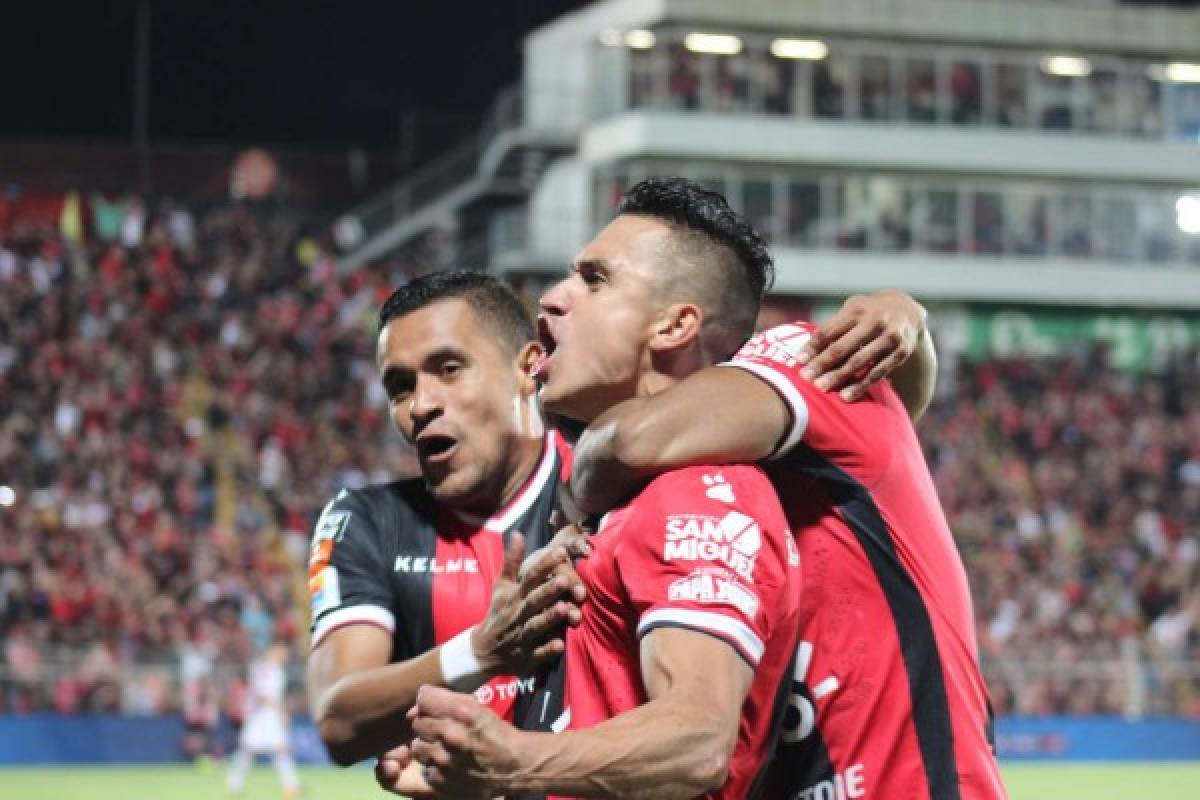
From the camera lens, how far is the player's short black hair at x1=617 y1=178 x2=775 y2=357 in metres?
4.02

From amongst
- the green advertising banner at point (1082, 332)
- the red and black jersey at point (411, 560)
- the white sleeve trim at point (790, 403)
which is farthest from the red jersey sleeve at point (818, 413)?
the green advertising banner at point (1082, 332)

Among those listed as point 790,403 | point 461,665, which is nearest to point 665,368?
point 790,403

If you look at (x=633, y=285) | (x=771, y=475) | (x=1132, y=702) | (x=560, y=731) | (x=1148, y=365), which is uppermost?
(x=1148, y=365)

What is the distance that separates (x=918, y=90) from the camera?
44781 millimetres

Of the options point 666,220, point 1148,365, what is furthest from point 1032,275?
point 666,220

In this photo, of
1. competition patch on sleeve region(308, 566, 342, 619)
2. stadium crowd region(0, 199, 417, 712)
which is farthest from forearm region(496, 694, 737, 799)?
stadium crowd region(0, 199, 417, 712)

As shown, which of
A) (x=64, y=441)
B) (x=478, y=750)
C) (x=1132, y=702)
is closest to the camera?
(x=478, y=750)

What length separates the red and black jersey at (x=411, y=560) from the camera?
5602mm

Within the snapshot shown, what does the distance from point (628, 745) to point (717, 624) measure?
25cm

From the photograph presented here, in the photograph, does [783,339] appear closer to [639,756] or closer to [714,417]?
[714,417]

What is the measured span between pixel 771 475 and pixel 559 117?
4273 centimetres

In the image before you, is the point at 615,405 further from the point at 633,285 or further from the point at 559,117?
the point at 559,117

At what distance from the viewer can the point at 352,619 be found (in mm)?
5531

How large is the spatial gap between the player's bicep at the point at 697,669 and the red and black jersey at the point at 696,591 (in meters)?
0.02
